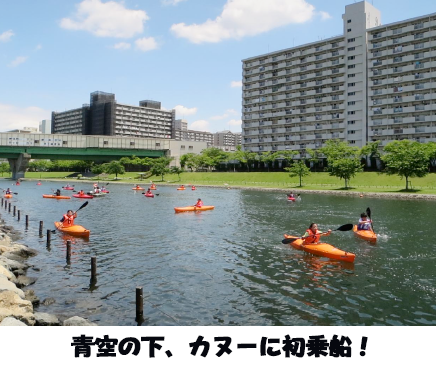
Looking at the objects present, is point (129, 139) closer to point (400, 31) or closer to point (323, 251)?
point (400, 31)

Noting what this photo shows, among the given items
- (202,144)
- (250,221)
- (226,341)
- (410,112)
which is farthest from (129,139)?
(226,341)

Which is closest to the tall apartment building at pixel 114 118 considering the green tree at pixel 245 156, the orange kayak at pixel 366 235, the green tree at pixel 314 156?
the green tree at pixel 245 156

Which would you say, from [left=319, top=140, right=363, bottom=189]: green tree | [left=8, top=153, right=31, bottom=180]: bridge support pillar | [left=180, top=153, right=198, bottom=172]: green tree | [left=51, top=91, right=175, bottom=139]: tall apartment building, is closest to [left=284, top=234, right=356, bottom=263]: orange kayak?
[left=319, top=140, right=363, bottom=189]: green tree

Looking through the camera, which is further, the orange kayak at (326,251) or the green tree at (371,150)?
the green tree at (371,150)

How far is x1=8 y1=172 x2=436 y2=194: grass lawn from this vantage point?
64.9 meters

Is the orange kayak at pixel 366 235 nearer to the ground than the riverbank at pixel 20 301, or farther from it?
farther from it

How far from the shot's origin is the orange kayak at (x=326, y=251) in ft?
58.1

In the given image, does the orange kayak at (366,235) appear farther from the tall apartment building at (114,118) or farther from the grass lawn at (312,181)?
the tall apartment building at (114,118)

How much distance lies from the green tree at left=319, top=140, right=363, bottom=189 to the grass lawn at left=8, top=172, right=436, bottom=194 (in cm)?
257

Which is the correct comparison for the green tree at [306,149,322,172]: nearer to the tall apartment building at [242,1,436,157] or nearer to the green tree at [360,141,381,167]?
→ the tall apartment building at [242,1,436,157]

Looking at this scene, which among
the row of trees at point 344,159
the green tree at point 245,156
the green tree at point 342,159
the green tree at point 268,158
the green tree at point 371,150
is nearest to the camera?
the row of trees at point 344,159

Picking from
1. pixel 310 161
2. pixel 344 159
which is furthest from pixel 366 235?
pixel 310 161

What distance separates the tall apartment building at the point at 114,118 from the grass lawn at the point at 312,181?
71681mm

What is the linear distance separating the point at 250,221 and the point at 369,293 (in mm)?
18215
